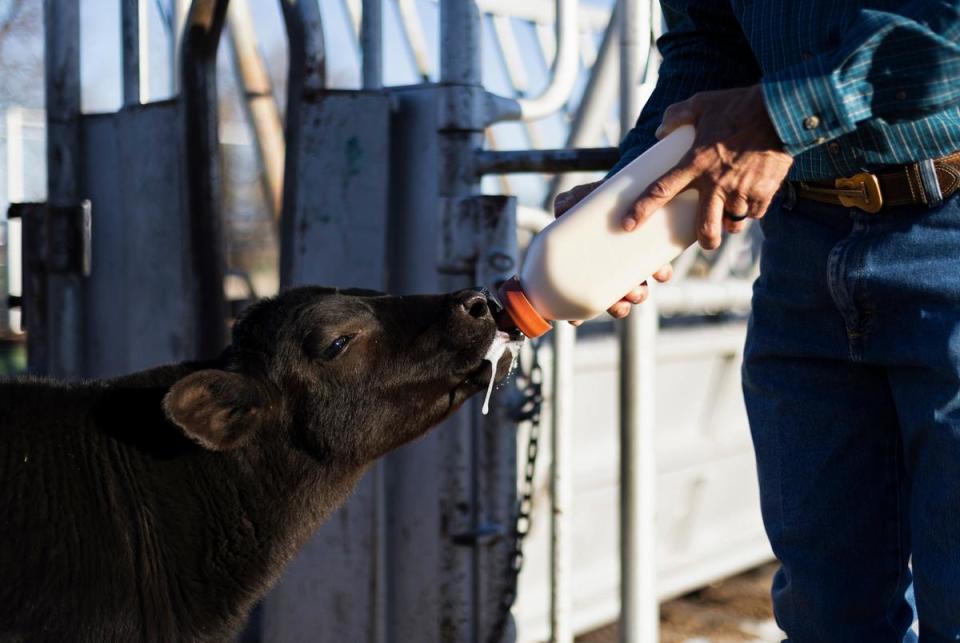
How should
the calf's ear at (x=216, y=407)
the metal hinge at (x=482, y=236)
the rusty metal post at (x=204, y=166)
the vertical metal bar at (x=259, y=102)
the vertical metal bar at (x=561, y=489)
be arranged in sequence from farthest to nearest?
the vertical metal bar at (x=259, y=102) → the rusty metal post at (x=204, y=166) → the vertical metal bar at (x=561, y=489) → the metal hinge at (x=482, y=236) → the calf's ear at (x=216, y=407)

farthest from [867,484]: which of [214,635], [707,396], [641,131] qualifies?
[707,396]

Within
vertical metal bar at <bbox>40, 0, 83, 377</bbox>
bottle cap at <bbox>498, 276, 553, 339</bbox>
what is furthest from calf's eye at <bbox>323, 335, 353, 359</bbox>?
vertical metal bar at <bbox>40, 0, 83, 377</bbox>

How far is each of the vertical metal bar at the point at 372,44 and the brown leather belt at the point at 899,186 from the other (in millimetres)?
1483

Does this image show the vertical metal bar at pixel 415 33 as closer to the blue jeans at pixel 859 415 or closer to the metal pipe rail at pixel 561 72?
the metal pipe rail at pixel 561 72

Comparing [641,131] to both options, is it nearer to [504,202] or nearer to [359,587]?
[504,202]

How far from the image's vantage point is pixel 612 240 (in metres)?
2.08

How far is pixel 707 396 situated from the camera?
4840 mm

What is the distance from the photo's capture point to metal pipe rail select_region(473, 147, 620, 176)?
2807mm

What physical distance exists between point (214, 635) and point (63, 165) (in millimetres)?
1870

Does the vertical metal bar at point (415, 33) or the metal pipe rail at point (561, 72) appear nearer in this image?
the metal pipe rail at point (561, 72)

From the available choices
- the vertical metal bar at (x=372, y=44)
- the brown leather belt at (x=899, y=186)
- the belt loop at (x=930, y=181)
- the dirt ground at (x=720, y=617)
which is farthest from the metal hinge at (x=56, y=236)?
the belt loop at (x=930, y=181)

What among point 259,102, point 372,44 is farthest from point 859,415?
point 259,102

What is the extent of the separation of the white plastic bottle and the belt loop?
37 centimetres

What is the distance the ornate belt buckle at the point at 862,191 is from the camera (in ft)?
6.73
